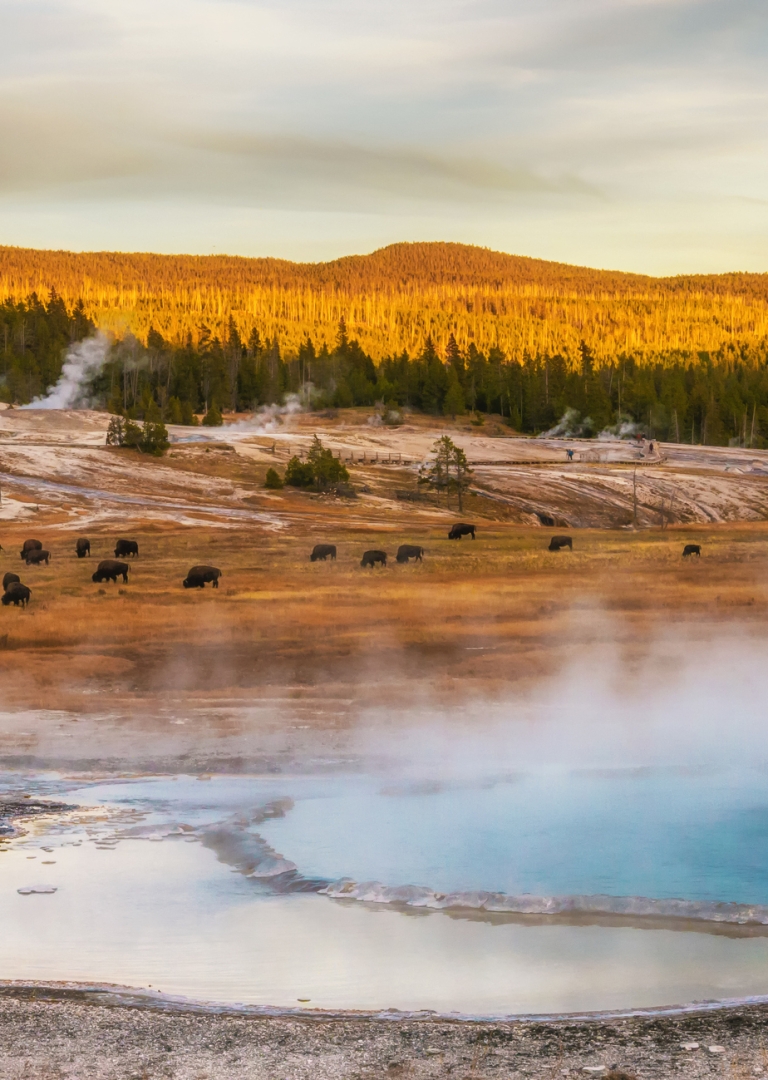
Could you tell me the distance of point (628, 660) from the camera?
105 feet

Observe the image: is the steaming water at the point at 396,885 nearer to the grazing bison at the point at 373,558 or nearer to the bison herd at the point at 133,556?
the bison herd at the point at 133,556

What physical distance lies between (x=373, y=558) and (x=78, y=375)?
114 meters

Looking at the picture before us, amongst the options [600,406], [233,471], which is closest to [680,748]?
[233,471]

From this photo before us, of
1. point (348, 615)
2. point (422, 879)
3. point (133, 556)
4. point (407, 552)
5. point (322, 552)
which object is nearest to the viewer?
point (422, 879)

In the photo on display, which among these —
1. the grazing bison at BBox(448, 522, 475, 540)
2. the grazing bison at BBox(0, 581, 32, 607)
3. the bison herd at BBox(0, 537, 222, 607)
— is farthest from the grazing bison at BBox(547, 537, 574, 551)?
the grazing bison at BBox(0, 581, 32, 607)

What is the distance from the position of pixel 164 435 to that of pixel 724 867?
94103 millimetres

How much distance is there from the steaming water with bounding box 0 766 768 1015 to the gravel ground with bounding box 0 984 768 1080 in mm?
1235

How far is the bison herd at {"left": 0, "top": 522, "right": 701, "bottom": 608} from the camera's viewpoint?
4051 cm

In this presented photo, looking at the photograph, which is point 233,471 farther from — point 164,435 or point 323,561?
point 323,561

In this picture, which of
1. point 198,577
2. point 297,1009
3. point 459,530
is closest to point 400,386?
point 459,530

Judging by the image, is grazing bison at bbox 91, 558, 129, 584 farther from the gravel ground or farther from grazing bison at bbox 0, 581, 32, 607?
the gravel ground

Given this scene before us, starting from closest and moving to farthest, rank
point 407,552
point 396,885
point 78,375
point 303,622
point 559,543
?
1. point 396,885
2. point 303,622
3. point 407,552
4. point 559,543
5. point 78,375

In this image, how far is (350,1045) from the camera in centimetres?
989

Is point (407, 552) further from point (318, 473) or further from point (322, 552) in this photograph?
point (318, 473)
